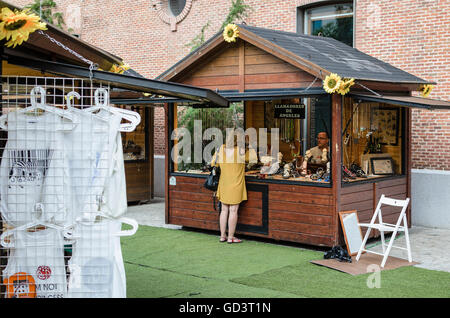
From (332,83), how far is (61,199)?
15.3 feet

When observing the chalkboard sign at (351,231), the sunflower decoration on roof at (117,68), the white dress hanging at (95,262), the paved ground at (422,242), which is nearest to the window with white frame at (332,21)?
the paved ground at (422,242)

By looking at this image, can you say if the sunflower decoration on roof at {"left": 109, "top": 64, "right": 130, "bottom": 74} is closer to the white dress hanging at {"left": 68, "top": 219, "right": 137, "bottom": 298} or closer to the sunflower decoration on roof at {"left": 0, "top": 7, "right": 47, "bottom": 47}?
the sunflower decoration on roof at {"left": 0, "top": 7, "right": 47, "bottom": 47}

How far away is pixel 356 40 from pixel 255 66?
12.5 feet

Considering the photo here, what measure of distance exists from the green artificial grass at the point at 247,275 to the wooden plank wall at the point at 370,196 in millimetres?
928

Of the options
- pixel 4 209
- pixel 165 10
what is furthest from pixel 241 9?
pixel 4 209

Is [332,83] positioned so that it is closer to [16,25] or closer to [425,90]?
[425,90]

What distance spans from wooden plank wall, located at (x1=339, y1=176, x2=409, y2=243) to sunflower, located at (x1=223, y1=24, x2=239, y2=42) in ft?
9.53

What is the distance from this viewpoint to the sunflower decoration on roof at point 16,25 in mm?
4160

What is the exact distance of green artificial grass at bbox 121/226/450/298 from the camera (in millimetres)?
6387

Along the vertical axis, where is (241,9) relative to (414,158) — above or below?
above

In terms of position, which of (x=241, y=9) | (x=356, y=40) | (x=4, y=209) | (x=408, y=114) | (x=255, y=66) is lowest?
(x=4, y=209)

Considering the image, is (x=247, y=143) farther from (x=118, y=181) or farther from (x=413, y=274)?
(x=118, y=181)
